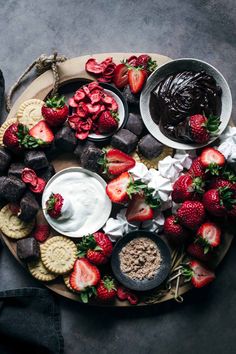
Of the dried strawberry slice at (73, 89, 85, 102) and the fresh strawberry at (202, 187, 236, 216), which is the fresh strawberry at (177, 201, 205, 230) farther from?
the dried strawberry slice at (73, 89, 85, 102)

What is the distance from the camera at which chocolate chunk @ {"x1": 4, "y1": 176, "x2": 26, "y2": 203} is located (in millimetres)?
3557

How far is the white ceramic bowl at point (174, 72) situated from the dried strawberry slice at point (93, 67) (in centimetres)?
36

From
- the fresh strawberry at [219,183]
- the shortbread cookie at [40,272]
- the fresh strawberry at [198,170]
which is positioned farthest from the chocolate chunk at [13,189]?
the fresh strawberry at [219,183]

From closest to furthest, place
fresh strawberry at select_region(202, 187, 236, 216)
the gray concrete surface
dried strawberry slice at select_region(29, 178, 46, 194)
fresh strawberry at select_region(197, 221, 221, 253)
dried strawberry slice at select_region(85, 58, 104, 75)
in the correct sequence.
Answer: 1. fresh strawberry at select_region(202, 187, 236, 216)
2. fresh strawberry at select_region(197, 221, 221, 253)
3. dried strawberry slice at select_region(29, 178, 46, 194)
4. dried strawberry slice at select_region(85, 58, 104, 75)
5. the gray concrete surface

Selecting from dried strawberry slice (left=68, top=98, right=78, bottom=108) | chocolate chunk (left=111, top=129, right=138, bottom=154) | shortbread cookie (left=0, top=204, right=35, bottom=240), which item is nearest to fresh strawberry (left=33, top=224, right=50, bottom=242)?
shortbread cookie (left=0, top=204, right=35, bottom=240)

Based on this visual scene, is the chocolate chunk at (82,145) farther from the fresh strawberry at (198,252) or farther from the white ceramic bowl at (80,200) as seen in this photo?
the fresh strawberry at (198,252)

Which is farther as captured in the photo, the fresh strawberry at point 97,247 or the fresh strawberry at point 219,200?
the fresh strawberry at point 97,247

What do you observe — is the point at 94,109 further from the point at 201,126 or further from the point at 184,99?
the point at 201,126

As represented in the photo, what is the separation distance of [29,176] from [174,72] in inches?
50.1

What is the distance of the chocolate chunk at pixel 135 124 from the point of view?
3.71 metres

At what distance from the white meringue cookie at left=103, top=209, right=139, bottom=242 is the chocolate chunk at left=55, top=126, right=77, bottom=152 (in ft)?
1.96

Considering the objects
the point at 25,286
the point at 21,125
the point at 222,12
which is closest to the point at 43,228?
the point at 25,286

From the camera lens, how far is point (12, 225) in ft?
12.2

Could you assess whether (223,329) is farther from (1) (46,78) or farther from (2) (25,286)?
(1) (46,78)
